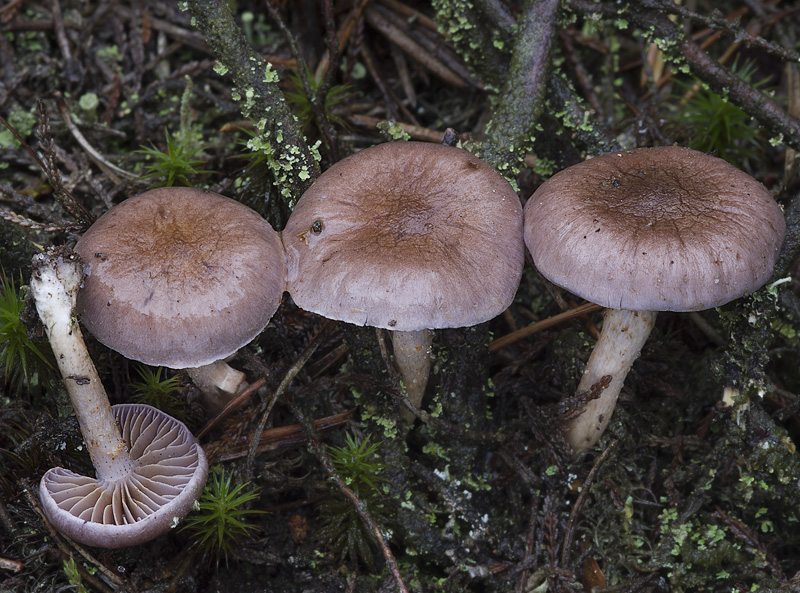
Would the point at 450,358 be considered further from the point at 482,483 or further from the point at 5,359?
the point at 5,359

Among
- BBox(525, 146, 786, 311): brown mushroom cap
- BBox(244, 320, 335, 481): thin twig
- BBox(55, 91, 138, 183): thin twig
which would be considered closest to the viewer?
BBox(525, 146, 786, 311): brown mushroom cap

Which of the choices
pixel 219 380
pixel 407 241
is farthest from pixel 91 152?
pixel 407 241

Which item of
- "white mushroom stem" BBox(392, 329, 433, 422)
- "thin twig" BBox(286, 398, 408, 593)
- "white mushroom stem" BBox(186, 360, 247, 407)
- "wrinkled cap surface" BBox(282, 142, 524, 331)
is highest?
"wrinkled cap surface" BBox(282, 142, 524, 331)

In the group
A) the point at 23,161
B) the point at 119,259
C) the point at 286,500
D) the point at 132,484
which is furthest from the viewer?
the point at 23,161

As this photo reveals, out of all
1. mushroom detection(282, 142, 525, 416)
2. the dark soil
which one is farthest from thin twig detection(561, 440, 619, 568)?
mushroom detection(282, 142, 525, 416)

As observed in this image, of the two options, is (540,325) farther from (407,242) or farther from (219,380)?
(219,380)

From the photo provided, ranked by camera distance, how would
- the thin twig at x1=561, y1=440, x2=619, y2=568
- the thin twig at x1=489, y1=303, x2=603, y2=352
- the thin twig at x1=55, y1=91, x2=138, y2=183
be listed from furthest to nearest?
the thin twig at x1=55, y1=91, x2=138, y2=183
the thin twig at x1=489, y1=303, x2=603, y2=352
the thin twig at x1=561, y1=440, x2=619, y2=568

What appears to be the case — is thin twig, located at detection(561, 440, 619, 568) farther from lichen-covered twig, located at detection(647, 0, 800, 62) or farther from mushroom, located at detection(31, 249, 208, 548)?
lichen-covered twig, located at detection(647, 0, 800, 62)

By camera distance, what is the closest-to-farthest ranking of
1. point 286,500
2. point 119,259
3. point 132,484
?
point 119,259, point 132,484, point 286,500

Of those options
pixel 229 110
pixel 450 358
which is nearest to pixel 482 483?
pixel 450 358
